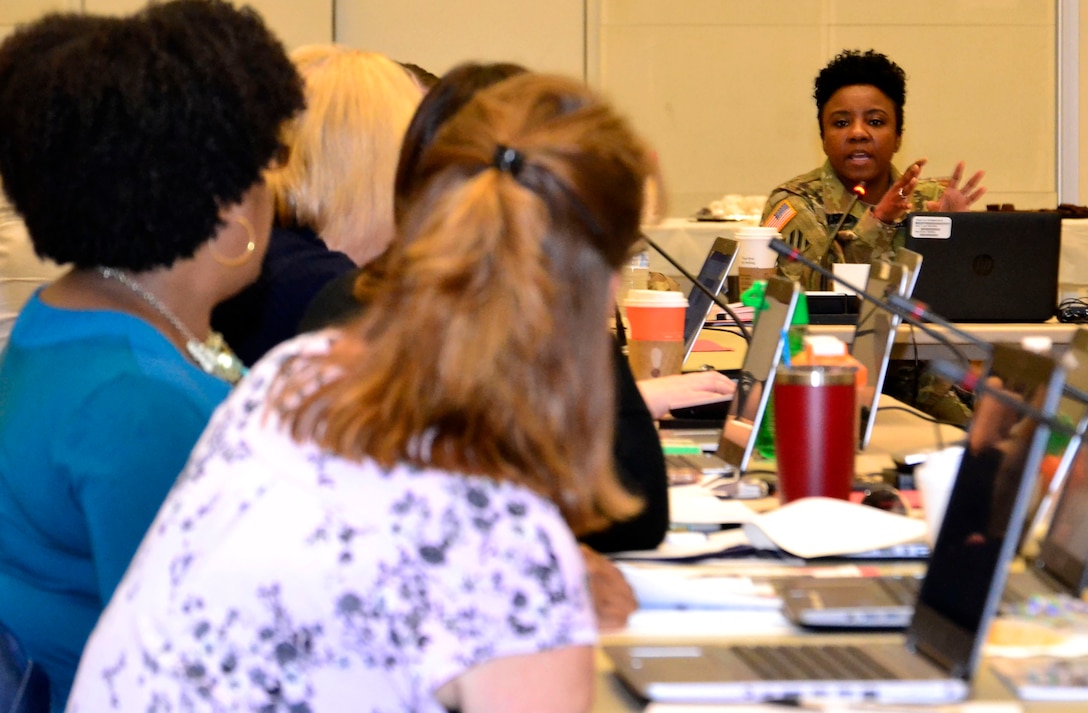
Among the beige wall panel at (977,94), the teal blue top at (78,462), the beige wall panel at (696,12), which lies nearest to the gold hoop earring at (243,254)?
the teal blue top at (78,462)

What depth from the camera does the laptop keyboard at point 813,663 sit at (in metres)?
1.06

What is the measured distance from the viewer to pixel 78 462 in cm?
127

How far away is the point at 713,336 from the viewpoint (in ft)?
11.2

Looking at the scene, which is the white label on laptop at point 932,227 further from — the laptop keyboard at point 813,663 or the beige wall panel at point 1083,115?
the beige wall panel at point 1083,115

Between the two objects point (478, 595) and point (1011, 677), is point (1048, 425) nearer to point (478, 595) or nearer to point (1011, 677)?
point (1011, 677)

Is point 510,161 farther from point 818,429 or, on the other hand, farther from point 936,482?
point 818,429

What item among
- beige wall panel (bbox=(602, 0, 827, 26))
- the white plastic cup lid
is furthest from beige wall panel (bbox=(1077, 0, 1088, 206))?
the white plastic cup lid

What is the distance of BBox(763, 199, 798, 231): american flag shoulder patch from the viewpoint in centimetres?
412

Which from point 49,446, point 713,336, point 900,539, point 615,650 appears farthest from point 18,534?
point 713,336

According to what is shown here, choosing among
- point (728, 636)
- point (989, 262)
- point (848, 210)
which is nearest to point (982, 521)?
point (728, 636)

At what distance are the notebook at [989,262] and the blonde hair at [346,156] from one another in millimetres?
1458

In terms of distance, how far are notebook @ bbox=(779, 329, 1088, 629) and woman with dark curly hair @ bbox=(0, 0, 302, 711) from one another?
61cm

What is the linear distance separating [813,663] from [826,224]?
3.25 meters

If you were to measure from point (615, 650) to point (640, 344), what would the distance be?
1.42 metres
